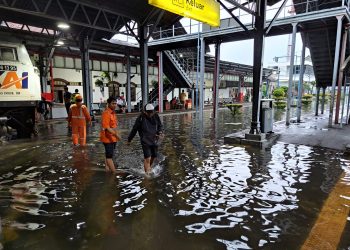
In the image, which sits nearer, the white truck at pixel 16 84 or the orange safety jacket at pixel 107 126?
the orange safety jacket at pixel 107 126

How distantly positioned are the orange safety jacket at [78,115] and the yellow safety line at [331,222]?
6.74 meters

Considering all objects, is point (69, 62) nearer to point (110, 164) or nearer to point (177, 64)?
point (177, 64)

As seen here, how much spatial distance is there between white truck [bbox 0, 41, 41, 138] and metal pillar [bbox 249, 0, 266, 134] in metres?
7.95

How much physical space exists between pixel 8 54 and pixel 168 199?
8.02 m

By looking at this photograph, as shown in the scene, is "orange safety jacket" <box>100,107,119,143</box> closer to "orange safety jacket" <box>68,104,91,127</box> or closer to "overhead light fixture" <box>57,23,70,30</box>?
"orange safety jacket" <box>68,104,91,127</box>

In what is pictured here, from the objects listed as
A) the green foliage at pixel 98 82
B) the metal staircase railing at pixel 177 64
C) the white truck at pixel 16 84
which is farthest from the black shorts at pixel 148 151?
the green foliage at pixel 98 82

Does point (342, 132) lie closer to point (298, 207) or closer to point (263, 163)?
point (263, 163)

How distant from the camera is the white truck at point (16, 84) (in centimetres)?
881

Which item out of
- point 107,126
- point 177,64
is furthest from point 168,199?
point 177,64

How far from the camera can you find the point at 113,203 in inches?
171

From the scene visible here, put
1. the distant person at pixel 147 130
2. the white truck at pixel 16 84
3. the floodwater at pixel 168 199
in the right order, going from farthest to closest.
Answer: the white truck at pixel 16 84 → the distant person at pixel 147 130 → the floodwater at pixel 168 199

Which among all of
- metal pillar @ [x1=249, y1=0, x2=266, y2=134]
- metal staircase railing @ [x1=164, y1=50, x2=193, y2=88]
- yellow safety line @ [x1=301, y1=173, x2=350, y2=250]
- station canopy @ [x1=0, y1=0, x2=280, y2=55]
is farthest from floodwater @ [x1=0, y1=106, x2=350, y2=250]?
metal staircase railing @ [x1=164, y1=50, x2=193, y2=88]

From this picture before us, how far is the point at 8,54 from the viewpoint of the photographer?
8.98 metres

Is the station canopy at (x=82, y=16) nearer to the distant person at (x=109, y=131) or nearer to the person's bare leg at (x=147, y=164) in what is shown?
the distant person at (x=109, y=131)
